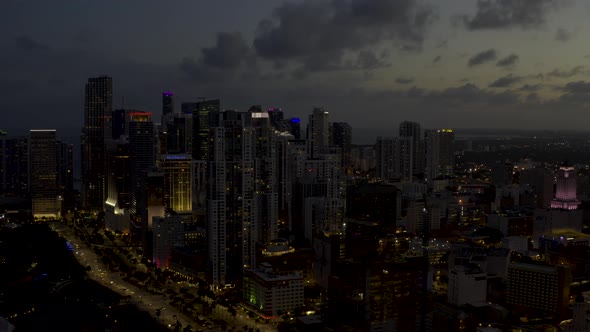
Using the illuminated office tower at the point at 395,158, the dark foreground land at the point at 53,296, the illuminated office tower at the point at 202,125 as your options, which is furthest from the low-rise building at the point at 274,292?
the illuminated office tower at the point at 395,158

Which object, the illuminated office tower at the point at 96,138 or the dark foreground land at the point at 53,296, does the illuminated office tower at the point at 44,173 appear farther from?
the dark foreground land at the point at 53,296

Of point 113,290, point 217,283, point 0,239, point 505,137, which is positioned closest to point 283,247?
point 217,283

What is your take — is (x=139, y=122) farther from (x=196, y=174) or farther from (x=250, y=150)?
(x=250, y=150)

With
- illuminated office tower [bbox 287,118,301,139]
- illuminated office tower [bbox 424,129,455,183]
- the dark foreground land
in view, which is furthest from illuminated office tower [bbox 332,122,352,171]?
the dark foreground land

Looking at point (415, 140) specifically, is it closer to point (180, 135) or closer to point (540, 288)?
point (180, 135)

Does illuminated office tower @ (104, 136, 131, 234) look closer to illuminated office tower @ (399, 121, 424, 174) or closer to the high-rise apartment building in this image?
illuminated office tower @ (399, 121, 424, 174)

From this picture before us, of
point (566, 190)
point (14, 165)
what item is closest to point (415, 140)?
point (566, 190)
